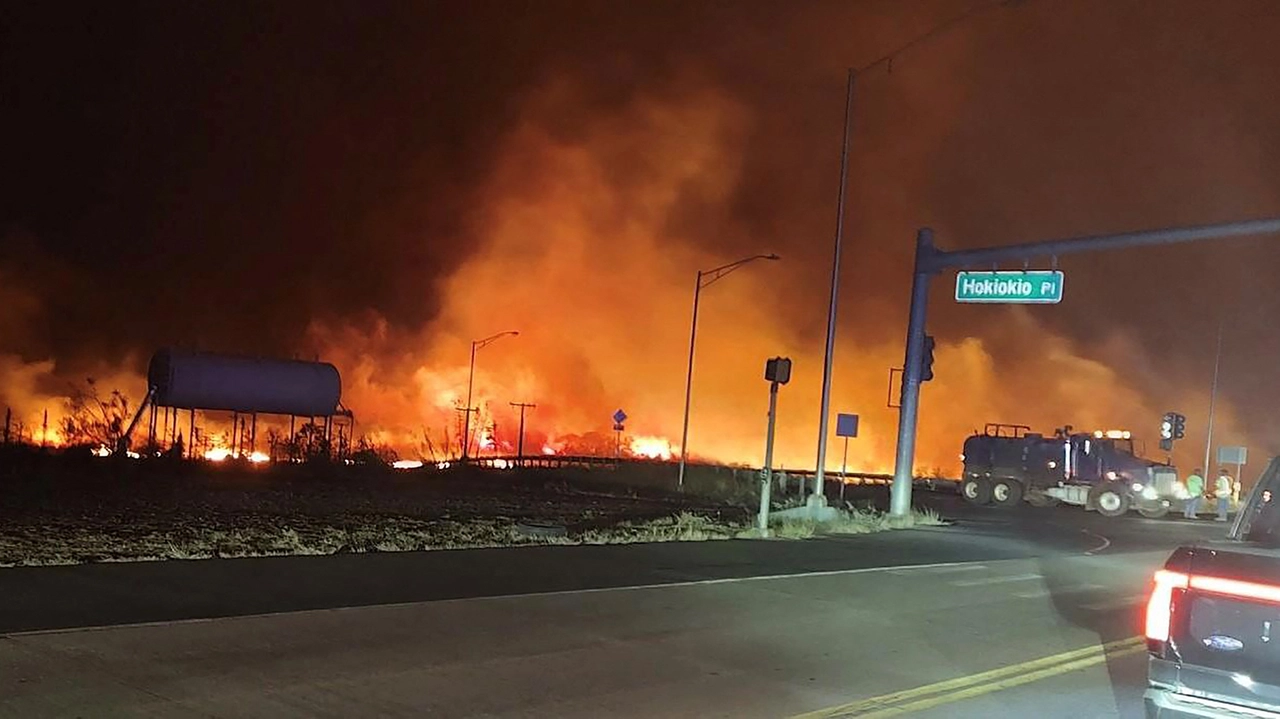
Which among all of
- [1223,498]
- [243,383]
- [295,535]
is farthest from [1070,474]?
[295,535]

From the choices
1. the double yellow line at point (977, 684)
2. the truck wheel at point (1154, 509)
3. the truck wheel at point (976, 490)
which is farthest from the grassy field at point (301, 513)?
the truck wheel at point (1154, 509)

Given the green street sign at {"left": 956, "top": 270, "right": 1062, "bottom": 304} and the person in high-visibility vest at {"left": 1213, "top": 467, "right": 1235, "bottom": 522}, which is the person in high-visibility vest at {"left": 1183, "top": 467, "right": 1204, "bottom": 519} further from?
the green street sign at {"left": 956, "top": 270, "right": 1062, "bottom": 304}

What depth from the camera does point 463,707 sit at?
7.56 meters

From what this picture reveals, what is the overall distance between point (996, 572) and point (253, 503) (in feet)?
43.5

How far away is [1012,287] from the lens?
938 inches

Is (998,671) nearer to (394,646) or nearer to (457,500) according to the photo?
(394,646)

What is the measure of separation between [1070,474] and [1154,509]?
2.70 meters

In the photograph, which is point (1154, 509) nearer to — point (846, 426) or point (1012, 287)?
point (846, 426)

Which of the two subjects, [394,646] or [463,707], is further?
[394,646]

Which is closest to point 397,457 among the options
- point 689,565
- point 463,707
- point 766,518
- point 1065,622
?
point 766,518

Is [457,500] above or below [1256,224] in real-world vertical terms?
below

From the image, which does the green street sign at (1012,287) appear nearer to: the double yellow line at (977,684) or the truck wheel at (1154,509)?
the double yellow line at (977,684)

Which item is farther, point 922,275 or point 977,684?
point 922,275

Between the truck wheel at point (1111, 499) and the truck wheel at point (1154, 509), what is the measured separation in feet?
1.78
